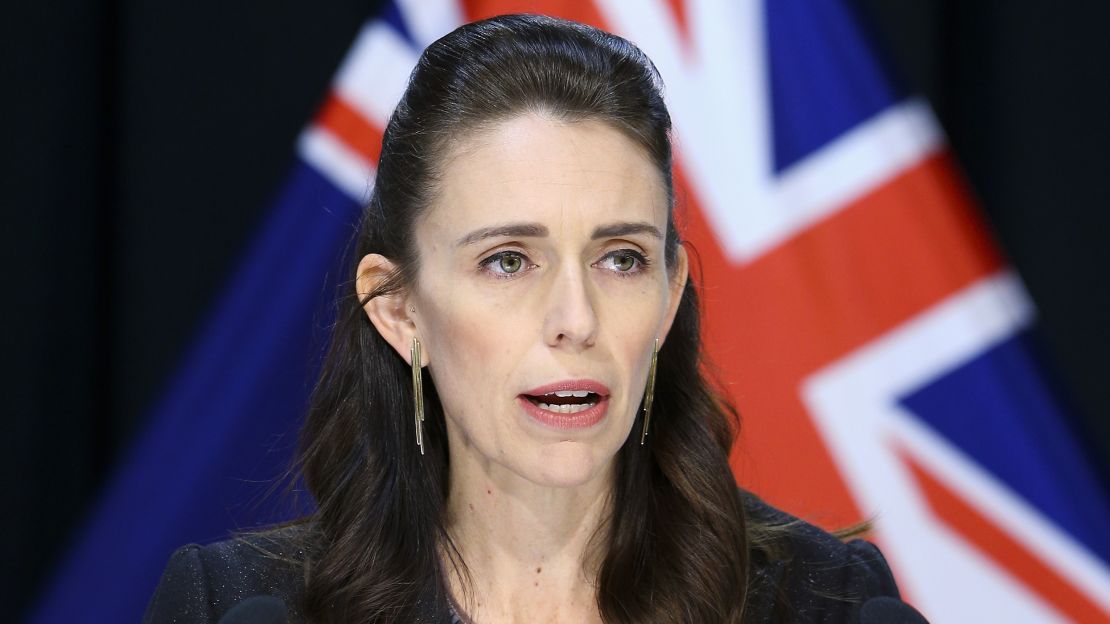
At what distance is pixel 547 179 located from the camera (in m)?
1.37

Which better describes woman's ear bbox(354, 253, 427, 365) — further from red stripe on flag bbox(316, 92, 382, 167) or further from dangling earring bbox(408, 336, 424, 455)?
red stripe on flag bbox(316, 92, 382, 167)

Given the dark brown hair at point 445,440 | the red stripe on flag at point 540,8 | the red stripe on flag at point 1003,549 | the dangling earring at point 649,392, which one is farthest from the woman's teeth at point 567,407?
the red stripe on flag at point 540,8

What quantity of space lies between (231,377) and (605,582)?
905 millimetres

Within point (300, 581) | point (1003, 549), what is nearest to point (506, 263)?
point (300, 581)

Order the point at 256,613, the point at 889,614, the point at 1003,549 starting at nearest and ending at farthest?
the point at 889,614 < the point at 256,613 < the point at 1003,549

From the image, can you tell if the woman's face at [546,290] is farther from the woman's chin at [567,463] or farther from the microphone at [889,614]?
the microphone at [889,614]

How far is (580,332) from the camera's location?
132 centimetres

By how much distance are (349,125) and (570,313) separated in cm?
104

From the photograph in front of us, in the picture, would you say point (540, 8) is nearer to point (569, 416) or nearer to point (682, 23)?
point (682, 23)

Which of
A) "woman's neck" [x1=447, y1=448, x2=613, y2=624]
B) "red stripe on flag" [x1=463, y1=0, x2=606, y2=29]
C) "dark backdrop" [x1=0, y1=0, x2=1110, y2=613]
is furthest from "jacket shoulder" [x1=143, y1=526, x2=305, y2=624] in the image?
"red stripe on flag" [x1=463, y1=0, x2=606, y2=29]

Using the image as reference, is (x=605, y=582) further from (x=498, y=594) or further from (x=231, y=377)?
(x=231, y=377)

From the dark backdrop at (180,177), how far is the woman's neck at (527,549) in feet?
3.04

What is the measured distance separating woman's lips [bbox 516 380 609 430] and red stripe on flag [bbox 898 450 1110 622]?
0.93 meters

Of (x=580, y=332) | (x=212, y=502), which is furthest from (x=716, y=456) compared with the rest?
(x=212, y=502)
